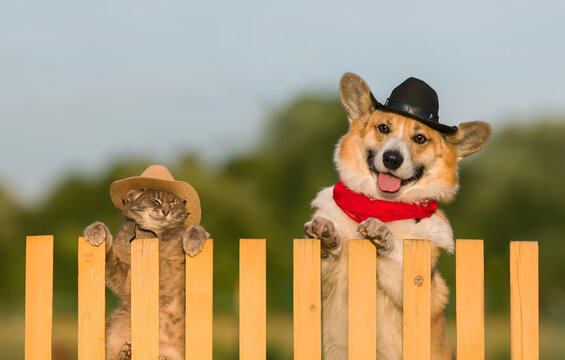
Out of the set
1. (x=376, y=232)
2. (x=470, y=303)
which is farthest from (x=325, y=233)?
(x=470, y=303)

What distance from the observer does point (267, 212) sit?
10711 mm

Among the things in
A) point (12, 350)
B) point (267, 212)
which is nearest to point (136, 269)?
point (12, 350)

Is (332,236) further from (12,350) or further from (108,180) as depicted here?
(108,180)

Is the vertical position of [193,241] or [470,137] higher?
[470,137]

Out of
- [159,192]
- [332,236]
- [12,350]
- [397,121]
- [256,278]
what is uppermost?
[397,121]

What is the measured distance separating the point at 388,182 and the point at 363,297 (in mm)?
945

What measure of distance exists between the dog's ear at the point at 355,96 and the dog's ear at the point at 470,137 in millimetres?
668

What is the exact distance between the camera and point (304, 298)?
408 cm

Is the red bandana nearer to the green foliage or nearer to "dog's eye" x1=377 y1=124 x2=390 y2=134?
"dog's eye" x1=377 y1=124 x2=390 y2=134

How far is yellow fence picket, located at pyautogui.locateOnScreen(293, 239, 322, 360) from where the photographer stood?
4.05 metres

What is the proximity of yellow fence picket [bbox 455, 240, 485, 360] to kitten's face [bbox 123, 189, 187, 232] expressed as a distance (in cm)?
195

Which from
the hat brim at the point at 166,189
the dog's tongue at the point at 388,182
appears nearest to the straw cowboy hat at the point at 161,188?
the hat brim at the point at 166,189

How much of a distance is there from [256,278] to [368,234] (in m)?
0.79

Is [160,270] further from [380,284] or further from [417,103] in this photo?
[417,103]
